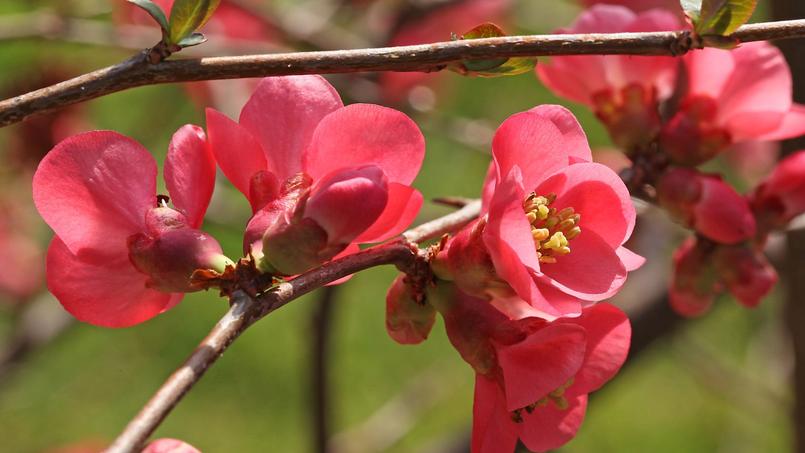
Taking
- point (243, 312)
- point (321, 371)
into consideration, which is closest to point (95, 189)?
point (243, 312)

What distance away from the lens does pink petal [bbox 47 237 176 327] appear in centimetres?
59

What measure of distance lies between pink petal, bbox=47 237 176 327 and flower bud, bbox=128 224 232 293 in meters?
0.03

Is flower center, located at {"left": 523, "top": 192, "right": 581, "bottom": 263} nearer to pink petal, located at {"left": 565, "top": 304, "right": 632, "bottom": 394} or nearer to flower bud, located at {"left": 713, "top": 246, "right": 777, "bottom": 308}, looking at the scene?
pink petal, located at {"left": 565, "top": 304, "right": 632, "bottom": 394}

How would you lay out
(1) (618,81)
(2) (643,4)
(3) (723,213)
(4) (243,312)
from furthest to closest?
(2) (643,4) < (1) (618,81) < (3) (723,213) < (4) (243,312)

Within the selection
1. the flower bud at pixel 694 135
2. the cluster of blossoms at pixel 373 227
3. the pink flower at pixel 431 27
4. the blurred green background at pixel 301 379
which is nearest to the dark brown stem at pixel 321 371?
the pink flower at pixel 431 27

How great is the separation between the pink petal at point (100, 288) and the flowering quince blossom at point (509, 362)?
0.17 meters

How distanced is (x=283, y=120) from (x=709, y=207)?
0.33 metres

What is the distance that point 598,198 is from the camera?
572 millimetres

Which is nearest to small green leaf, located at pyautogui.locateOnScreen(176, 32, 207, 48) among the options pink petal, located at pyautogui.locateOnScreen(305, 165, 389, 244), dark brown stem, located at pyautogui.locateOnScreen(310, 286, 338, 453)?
pink petal, located at pyautogui.locateOnScreen(305, 165, 389, 244)

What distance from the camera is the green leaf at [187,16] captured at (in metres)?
0.54

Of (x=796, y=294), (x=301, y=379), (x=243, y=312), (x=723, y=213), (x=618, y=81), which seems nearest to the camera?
(x=243, y=312)

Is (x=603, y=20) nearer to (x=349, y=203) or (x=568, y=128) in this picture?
(x=568, y=128)

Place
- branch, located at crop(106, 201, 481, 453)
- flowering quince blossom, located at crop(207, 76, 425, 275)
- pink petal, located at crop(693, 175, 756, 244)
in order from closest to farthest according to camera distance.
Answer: branch, located at crop(106, 201, 481, 453), flowering quince blossom, located at crop(207, 76, 425, 275), pink petal, located at crop(693, 175, 756, 244)

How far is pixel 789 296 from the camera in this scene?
1.16 meters
